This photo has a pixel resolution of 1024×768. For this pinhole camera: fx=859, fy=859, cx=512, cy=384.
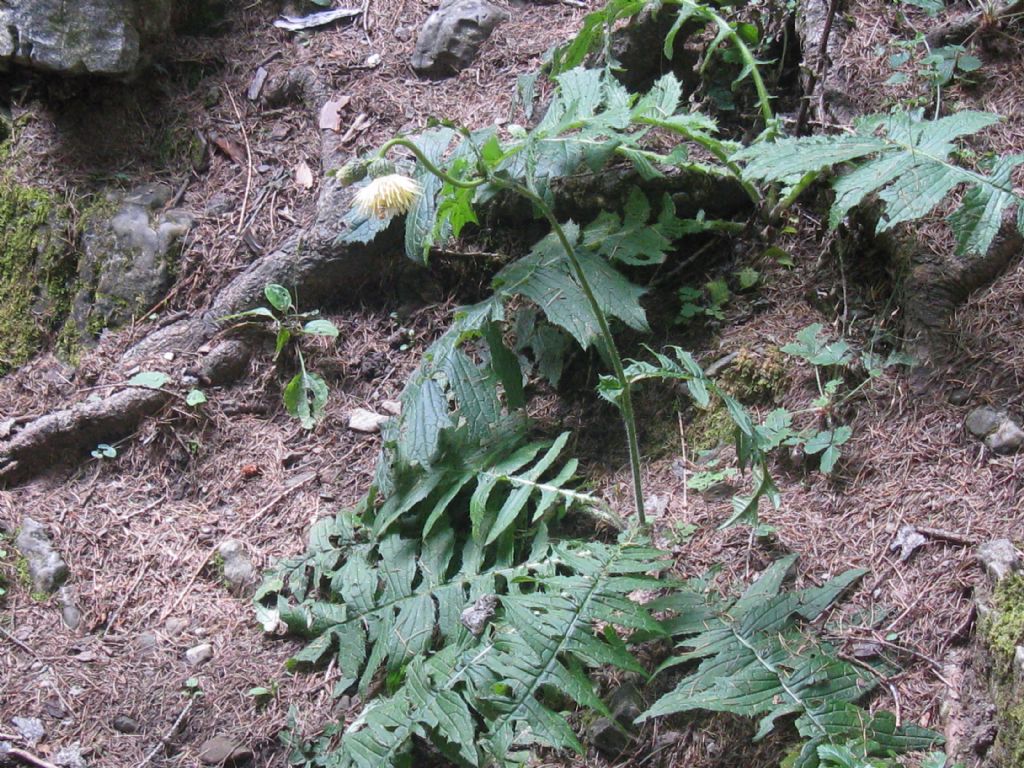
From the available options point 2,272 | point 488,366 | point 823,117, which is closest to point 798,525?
point 488,366

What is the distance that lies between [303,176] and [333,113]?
1.12ft

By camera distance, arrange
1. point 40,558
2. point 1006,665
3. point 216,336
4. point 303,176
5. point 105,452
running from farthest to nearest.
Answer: point 303,176 < point 216,336 < point 105,452 < point 40,558 < point 1006,665

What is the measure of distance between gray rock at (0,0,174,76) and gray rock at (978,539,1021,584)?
13.0ft

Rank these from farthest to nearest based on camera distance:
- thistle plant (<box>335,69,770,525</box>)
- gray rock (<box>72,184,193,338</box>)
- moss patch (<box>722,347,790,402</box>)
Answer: gray rock (<box>72,184,193,338</box>), moss patch (<box>722,347,790,402</box>), thistle plant (<box>335,69,770,525</box>)

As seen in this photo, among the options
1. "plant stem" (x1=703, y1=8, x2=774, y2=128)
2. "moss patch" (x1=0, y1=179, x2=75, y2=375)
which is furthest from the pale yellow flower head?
"moss patch" (x1=0, y1=179, x2=75, y2=375)

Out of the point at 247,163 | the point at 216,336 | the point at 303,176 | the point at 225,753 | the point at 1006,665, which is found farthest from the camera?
the point at 247,163

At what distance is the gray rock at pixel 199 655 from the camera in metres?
2.81

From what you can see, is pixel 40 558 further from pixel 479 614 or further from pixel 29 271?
pixel 479 614

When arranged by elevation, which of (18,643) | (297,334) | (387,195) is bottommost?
(18,643)

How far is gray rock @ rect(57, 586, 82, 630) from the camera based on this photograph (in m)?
3.00

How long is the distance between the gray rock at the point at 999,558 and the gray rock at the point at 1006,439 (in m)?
0.31

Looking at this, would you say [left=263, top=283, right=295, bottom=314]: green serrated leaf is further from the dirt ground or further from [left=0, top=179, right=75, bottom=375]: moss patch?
[left=0, top=179, right=75, bottom=375]: moss patch

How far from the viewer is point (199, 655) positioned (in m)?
2.82

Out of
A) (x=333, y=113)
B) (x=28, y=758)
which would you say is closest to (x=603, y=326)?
(x=28, y=758)
